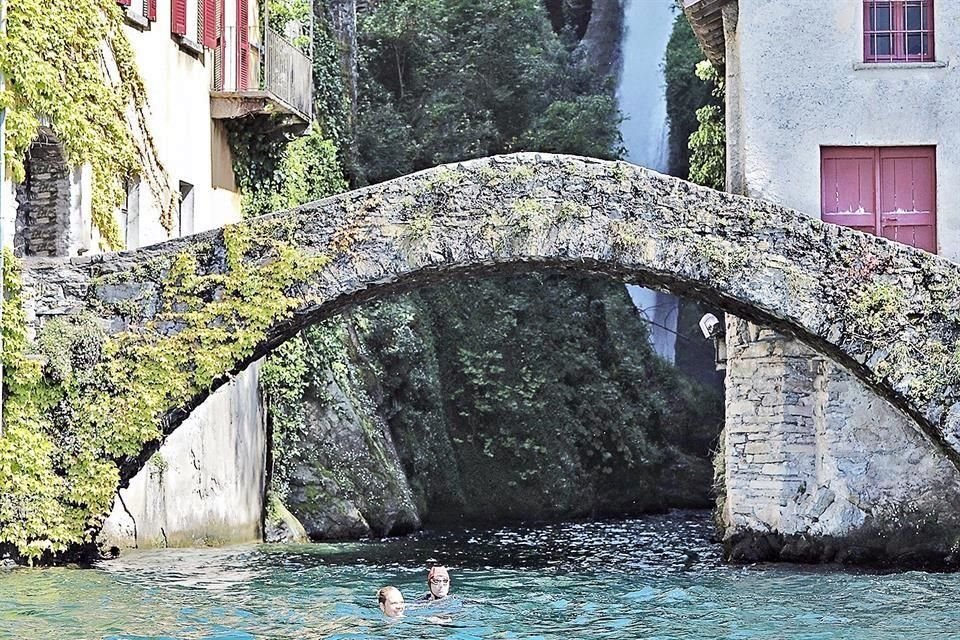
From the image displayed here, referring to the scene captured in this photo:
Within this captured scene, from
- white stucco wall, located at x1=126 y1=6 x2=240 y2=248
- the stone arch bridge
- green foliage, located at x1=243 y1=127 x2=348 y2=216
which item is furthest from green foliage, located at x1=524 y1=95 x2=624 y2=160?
the stone arch bridge

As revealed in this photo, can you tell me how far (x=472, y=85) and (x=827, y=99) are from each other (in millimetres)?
12945

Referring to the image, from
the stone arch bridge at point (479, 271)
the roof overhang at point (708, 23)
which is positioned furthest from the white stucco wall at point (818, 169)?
the stone arch bridge at point (479, 271)

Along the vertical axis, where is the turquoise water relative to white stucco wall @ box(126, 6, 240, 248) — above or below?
below

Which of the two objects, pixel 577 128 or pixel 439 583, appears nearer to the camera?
pixel 439 583

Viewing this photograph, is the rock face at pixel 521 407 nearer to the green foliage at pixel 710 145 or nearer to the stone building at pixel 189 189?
the stone building at pixel 189 189

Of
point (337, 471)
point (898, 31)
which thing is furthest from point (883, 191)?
point (337, 471)

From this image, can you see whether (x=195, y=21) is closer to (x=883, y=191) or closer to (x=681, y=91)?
(x=883, y=191)

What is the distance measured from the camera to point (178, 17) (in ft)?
55.6

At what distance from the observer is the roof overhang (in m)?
17.3

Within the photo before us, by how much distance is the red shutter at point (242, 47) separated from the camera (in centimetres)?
1894

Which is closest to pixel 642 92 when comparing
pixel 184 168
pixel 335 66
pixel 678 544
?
pixel 335 66

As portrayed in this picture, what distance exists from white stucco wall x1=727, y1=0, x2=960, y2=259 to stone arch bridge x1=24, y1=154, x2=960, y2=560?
197 cm

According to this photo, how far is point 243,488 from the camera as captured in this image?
61.3 feet

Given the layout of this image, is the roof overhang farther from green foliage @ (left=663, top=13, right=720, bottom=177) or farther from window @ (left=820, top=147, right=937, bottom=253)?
green foliage @ (left=663, top=13, right=720, bottom=177)
